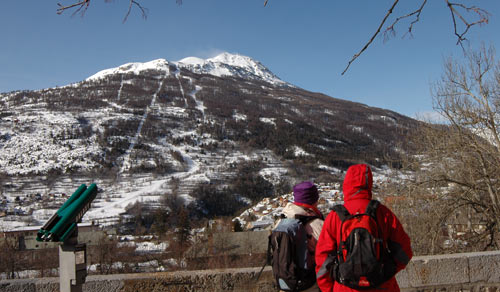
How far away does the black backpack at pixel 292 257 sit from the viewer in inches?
111

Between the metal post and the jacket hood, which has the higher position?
the jacket hood

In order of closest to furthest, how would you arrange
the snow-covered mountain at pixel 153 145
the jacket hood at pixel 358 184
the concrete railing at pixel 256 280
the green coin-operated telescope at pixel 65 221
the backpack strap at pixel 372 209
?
the backpack strap at pixel 372 209, the jacket hood at pixel 358 184, the green coin-operated telescope at pixel 65 221, the concrete railing at pixel 256 280, the snow-covered mountain at pixel 153 145

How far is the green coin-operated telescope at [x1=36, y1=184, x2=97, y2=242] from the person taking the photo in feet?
8.88

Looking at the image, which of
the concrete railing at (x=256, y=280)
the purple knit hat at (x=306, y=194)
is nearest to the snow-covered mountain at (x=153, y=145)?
the concrete railing at (x=256, y=280)

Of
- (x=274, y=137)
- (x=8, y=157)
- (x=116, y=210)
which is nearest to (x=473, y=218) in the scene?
(x=116, y=210)

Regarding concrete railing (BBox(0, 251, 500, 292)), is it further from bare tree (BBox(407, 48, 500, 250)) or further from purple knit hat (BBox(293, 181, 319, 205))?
bare tree (BBox(407, 48, 500, 250))

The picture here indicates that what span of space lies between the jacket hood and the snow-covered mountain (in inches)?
3013

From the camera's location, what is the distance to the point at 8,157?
11769 centimetres

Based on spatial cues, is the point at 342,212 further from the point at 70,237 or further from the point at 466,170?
the point at 466,170

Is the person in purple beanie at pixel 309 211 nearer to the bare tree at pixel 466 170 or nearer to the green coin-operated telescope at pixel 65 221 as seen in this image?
the green coin-operated telescope at pixel 65 221

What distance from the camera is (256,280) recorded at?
388 cm

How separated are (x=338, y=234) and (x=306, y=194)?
69 centimetres

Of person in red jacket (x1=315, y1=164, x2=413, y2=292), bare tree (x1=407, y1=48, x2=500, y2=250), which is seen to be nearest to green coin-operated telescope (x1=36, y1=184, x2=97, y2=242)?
person in red jacket (x1=315, y1=164, x2=413, y2=292)

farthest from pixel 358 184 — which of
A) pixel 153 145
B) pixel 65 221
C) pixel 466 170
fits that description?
pixel 153 145
